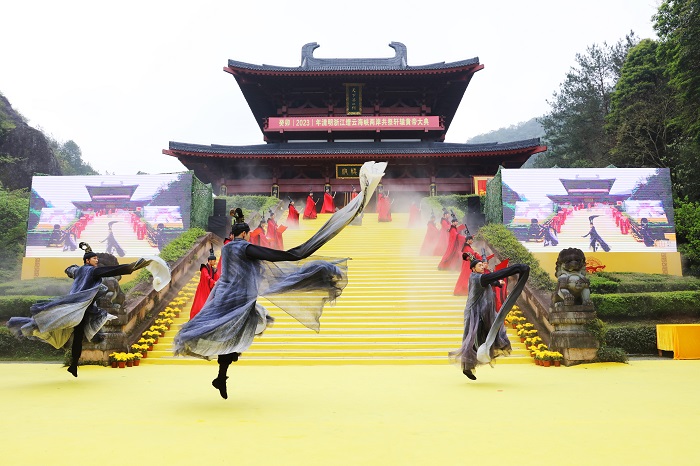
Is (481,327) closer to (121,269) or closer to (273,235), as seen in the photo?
(121,269)

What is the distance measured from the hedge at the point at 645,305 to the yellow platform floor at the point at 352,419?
8.59 feet

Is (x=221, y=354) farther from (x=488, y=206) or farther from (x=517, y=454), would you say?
(x=488, y=206)

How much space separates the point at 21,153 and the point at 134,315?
33.1 m

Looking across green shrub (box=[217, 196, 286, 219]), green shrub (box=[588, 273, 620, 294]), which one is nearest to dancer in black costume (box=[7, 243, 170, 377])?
green shrub (box=[588, 273, 620, 294])

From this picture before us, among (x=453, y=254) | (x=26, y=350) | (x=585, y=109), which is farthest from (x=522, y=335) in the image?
(x=585, y=109)

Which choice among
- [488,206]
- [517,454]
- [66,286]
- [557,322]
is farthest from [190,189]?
[517,454]

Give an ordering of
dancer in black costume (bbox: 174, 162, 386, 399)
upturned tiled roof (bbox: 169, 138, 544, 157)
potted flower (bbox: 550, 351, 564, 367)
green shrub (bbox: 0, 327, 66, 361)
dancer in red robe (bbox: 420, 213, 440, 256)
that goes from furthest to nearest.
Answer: upturned tiled roof (bbox: 169, 138, 544, 157)
dancer in red robe (bbox: 420, 213, 440, 256)
green shrub (bbox: 0, 327, 66, 361)
potted flower (bbox: 550, 351, 564, 367)
dancer in black costume (bbox: 174, 162, 386, 399)

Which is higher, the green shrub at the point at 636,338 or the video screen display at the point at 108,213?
the video screen display at the point at 108,213

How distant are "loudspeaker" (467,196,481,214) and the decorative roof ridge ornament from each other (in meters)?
11.4

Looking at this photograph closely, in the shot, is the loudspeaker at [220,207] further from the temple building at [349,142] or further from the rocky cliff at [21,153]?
the rocky cliff at [21,153]

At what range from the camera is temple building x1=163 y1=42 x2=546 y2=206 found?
75.3 ft

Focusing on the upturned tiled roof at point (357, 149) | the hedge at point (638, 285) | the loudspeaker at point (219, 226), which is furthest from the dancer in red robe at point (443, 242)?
the upturned tiled roof at point (357, 149)

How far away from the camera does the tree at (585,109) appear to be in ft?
122

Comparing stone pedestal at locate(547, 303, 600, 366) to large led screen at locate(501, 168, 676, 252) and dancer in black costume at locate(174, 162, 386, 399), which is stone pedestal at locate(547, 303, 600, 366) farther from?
large led screen at locate(501, 168, 676, 252)
